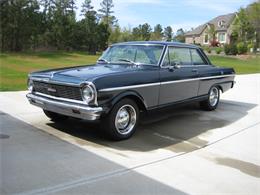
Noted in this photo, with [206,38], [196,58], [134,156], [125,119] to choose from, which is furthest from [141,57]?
[206,38]

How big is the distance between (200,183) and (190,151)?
4.11 feet

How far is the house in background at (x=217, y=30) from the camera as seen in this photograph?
7688 cm

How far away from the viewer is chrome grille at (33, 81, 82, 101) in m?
5.40

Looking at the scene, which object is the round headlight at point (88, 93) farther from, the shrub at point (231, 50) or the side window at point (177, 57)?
the shrub at point (231, 50)

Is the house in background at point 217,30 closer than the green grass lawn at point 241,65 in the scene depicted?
No

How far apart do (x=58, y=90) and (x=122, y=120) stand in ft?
3.83

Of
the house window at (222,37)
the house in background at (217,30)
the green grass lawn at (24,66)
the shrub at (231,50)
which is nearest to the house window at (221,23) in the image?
the house in background at (217,30)

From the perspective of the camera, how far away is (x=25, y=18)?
43.7m

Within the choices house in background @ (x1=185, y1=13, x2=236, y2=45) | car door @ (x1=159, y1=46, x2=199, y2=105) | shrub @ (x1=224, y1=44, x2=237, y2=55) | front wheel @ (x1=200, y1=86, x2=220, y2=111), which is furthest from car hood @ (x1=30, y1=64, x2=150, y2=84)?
house in background @ (x1=185, y1=13, x2=236, y2=45)

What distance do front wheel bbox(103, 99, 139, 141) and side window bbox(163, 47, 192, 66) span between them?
51.2 inches

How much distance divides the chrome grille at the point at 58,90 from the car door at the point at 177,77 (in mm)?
1765

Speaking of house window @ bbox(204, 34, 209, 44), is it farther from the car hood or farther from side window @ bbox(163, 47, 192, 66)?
the car hood

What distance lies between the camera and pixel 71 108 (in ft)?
17.6

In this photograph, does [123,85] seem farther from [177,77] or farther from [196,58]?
[196,58]
